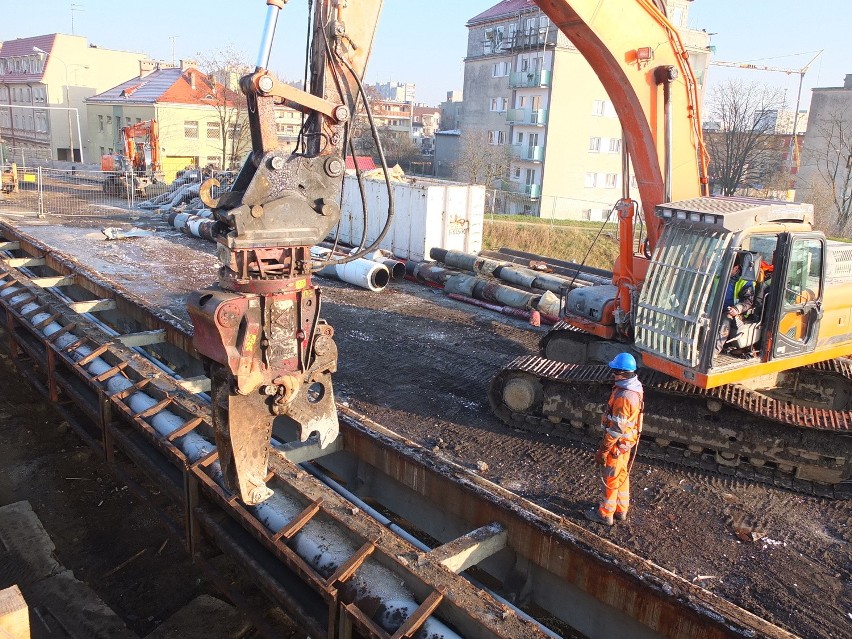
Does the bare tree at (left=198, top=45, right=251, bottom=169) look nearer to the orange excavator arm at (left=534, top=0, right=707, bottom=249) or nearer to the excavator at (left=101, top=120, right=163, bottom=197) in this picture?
the excavator at (left=101, top=120, right=163, bottom=197)

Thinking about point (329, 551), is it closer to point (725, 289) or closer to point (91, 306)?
point (725, 289)

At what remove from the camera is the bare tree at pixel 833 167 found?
→ 3319 cm

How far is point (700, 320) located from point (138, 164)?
28351mm

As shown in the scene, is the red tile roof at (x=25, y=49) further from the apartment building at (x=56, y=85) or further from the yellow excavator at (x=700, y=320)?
the yellow excavator at (x=700, y=320)

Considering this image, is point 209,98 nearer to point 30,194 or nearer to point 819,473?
point 30,194

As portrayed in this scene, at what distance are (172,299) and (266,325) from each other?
9.07 meters

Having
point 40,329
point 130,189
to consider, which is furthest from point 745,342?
point 130,189

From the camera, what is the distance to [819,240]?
258 inches

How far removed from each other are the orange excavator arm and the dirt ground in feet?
9.64

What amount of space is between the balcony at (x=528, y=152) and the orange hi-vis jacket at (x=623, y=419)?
33.8 metres

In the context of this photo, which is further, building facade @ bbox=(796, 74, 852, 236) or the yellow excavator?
building facade @ bbox=(796, 74, 852, 236)

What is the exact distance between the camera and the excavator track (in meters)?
6.31

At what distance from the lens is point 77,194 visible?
2795 centimetres

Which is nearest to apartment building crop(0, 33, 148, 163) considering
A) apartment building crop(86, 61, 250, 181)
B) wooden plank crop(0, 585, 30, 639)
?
apartment building crop(86, 61, 250, 181)
